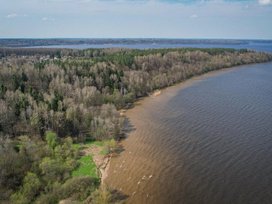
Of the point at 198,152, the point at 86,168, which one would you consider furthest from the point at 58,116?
the point at 198,152

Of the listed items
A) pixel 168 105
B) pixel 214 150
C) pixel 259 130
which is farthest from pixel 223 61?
pixel 214 150

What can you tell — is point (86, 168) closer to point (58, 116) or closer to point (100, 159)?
point (100, 159)

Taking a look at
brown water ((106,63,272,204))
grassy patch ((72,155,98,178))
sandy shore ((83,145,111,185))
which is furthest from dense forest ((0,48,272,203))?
brown water ((106,63,272,204))

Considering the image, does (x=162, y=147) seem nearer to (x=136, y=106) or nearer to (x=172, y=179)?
(x=172, y=179)

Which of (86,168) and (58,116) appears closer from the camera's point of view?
(86,168)

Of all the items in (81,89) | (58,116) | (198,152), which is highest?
(81,89)

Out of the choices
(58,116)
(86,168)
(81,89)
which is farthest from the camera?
(81,89)

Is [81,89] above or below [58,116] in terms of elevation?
above

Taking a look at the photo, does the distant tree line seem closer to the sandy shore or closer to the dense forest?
the dense forest
